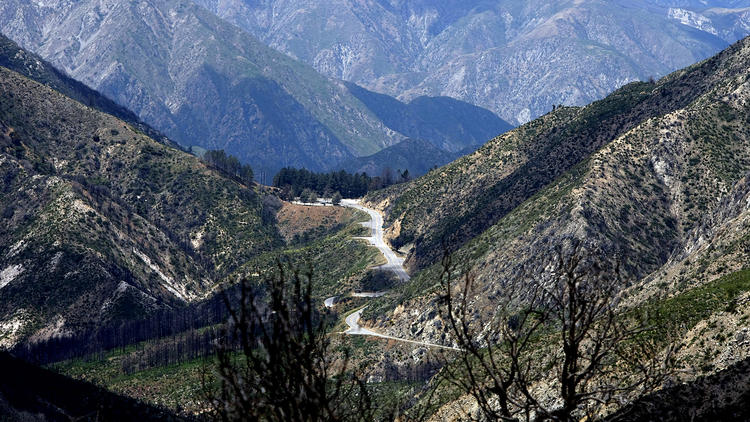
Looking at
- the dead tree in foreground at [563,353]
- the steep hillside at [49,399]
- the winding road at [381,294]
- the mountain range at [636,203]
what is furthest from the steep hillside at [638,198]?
the steep hillside at [49,399]

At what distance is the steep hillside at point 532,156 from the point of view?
150375 millimetres

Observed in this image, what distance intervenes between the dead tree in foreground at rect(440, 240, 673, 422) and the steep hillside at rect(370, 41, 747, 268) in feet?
141

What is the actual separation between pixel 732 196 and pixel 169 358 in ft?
373

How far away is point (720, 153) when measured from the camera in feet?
395

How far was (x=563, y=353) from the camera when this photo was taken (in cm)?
4956

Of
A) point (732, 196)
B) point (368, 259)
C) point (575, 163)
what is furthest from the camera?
point (368, 259)

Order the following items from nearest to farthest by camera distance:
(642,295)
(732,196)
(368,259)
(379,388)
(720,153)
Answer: (642,295), (732,196), (379,388), (720,153), (368,259)

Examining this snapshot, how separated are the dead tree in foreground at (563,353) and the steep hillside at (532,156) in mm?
43076

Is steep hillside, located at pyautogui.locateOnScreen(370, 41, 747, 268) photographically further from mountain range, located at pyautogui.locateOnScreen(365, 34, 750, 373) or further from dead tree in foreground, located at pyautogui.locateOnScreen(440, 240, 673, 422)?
dead tree in foreground, located at pyautogui.locateOnScreen(440, 240, 673, 422)

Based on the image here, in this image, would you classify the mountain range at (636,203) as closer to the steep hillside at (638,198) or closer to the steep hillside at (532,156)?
the steep hillside at (638,198)

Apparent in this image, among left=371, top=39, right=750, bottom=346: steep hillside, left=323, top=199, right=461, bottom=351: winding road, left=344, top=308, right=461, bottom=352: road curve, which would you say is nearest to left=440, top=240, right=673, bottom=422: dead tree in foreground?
left=371, top=39, right=750, bottom=346: steep hillside

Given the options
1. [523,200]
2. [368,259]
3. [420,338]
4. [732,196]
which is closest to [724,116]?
[732,196]

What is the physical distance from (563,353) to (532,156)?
420 feet

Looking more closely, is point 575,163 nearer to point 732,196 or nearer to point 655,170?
point 655,170
